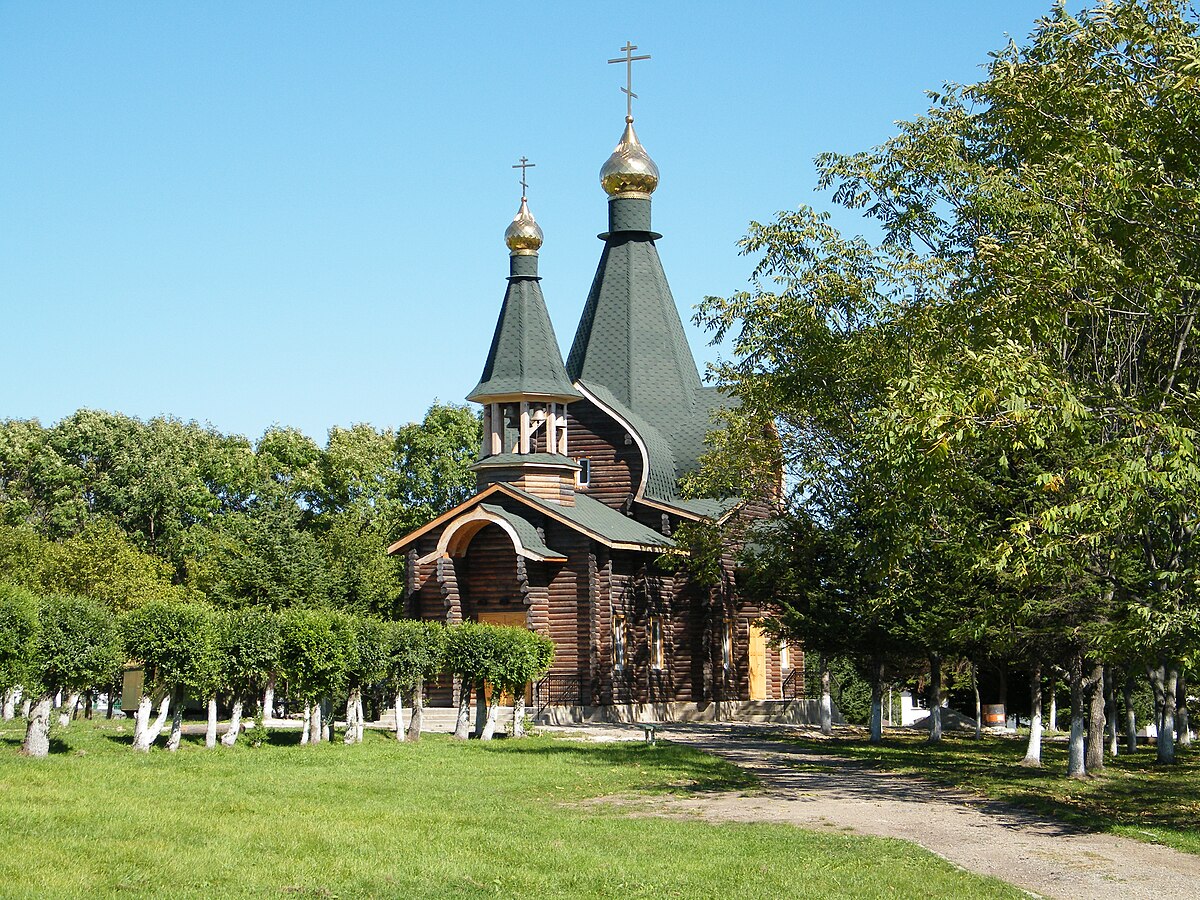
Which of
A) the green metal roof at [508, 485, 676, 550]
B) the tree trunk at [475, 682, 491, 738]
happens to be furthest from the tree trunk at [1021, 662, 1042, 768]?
the green metal roof at [508, 485, 676, 550]

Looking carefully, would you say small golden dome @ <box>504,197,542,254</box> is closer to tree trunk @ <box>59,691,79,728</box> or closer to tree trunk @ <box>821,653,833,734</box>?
tree trunk @ <box>821,653,833,734</box>

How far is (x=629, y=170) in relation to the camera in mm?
37156

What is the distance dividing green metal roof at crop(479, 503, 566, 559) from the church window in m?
Answer: 3.37

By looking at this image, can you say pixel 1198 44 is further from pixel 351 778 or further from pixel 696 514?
pixel 696 514

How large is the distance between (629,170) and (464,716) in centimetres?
1745

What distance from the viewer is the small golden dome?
1351 inches

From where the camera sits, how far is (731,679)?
3522 cm

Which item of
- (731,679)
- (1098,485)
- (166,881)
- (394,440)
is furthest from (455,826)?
(394,440)

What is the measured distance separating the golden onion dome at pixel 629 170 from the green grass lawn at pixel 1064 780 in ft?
52.7

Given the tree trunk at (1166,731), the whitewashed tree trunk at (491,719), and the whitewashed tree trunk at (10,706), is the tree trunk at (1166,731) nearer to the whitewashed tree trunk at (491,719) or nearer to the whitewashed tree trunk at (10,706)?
the whitewashed tree trunk at (491,719)

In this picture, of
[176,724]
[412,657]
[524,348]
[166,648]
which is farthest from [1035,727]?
[524,348]

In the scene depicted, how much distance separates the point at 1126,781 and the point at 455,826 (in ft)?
38.1

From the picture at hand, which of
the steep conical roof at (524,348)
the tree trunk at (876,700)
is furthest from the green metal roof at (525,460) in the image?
the tree trunk at (876,700)

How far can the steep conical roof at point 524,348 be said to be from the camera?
3275 centimetres
